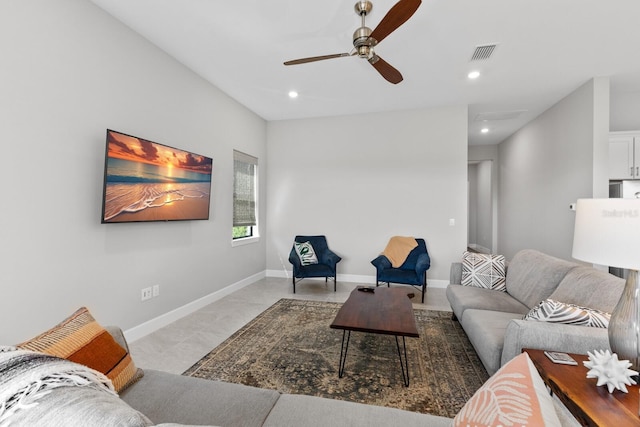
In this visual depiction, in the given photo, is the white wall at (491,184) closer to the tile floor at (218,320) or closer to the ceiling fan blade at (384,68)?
the tile floor at (218,320)

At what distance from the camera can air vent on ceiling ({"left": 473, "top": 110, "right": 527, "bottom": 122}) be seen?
4910 mm

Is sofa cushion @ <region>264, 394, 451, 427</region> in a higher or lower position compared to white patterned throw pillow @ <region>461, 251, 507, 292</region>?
lower

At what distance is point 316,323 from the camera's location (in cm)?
314

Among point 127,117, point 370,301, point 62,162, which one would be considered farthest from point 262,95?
point 370,301

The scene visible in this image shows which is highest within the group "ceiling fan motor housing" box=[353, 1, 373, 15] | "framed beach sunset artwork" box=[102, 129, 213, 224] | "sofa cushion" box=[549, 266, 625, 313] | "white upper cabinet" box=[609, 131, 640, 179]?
"ceiling fan motor housing" box=[353, 1, 373, 15]

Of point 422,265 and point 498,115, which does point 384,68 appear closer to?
point 422,265

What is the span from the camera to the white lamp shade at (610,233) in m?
1.11

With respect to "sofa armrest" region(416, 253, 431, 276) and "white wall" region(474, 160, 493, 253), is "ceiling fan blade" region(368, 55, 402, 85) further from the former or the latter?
"white wall" region(474, 160, 493, 253)

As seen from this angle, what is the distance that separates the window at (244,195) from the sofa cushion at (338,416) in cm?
356

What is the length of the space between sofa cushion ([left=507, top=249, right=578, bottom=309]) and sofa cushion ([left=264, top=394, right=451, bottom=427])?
6.17 feet

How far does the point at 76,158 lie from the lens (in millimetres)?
2295

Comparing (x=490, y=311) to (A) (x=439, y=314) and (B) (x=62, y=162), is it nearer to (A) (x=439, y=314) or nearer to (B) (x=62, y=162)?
(A) (x=439, y=314)

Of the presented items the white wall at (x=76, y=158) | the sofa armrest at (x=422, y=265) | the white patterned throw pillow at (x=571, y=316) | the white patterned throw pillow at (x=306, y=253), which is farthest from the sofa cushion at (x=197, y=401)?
the white patterned throw pillow at (x=306, y=253)

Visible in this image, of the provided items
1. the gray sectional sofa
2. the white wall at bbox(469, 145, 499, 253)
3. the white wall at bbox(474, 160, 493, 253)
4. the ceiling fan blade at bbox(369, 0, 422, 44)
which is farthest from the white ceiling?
the white wall at bbox(474, 160, 493, 253)
